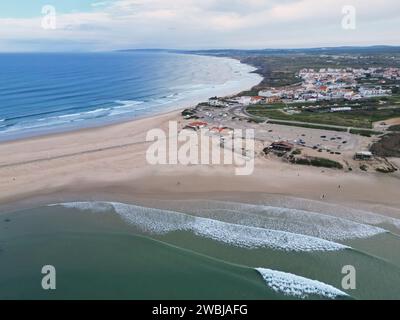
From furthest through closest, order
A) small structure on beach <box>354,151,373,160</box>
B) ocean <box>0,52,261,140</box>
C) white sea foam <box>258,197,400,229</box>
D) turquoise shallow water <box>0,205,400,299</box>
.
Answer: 1. ocean <box>0,52,261,140</box>
2. small structure on beach <box>354,151,373,160</box>
3. white sea foam <box>258,197,400,229</box>
4. turquoise shallow water <box>0,205,400,299</box>

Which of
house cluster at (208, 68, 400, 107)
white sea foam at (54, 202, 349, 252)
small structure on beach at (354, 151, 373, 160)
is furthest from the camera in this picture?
house cluster at (208, 68, 400, 107)

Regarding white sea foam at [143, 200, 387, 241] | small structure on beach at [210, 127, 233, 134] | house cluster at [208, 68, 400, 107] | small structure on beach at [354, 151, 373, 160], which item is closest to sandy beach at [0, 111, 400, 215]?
white sea foam at [143, 200, 387, 241]

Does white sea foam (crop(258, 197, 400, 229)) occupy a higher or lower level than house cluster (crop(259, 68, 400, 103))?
lower

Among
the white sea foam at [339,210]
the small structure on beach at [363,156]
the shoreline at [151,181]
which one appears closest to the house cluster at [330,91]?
the small structure on beach at [363,156]

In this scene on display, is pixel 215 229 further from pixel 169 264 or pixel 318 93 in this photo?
pixel 318 93

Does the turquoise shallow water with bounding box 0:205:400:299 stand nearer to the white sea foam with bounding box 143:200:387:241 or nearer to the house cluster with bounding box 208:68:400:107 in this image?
the white sea foam with bounding box 143:200:387:241

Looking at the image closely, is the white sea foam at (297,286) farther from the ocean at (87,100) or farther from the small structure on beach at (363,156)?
the ocean at (87,100)
